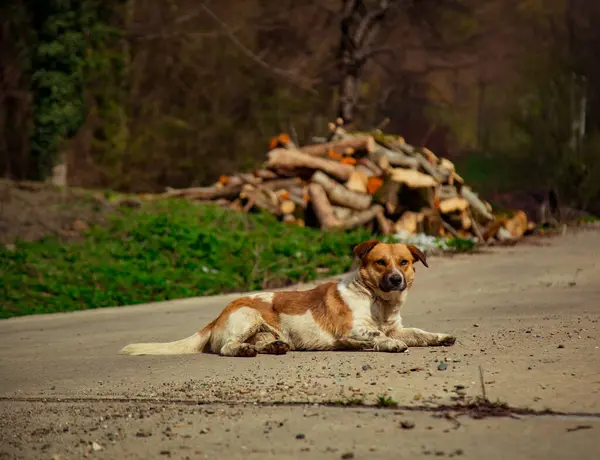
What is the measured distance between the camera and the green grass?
43.4 ft

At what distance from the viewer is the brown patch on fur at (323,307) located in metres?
7.41

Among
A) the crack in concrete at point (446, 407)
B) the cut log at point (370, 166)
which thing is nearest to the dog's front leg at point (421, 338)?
the crack in concrete at point (446, 407)

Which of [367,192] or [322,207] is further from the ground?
[367,192]

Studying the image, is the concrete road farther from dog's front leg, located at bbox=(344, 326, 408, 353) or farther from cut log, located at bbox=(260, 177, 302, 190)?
cut log, located at bbox=(260, 177, 302, 190)

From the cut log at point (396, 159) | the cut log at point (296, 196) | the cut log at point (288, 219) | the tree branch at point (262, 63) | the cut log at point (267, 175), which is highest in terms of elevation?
the tree branch at point (262, 63)

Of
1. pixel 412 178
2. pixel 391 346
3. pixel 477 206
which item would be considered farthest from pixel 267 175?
pixel 391 346

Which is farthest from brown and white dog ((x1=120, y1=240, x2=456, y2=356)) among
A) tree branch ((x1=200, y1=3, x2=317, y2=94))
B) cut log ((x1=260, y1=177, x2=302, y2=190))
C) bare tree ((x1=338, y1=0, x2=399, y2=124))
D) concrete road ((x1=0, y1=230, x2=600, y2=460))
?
tree branch ((x1=200, y1=3, x2=317, y2=94))

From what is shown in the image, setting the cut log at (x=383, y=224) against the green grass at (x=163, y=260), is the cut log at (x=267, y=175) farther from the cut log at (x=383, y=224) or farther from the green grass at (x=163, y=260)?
the cut log at (x=383, y=224)

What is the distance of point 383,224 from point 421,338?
9.98m

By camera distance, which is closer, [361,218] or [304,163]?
[361,218]

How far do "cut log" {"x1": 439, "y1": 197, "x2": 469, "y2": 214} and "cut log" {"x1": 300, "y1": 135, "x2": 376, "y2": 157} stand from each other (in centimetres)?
200

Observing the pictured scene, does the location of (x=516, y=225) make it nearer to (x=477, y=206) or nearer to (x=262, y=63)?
(x=477, y=206)

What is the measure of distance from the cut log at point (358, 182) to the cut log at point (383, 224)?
0.73m

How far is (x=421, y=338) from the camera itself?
7.48 m
